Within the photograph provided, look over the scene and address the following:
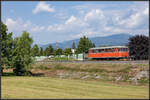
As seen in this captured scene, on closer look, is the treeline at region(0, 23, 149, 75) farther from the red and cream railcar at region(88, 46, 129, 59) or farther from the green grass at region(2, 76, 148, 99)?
the green grass at region(2, 76, 148, 99)

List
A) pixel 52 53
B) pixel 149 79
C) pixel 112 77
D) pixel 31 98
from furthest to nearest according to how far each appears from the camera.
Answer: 1. pixel 52 53
2. pixel 112 77
3. pixel 149 79
4. pixel 31 98

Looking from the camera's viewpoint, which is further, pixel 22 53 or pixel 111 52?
pixel 111 52

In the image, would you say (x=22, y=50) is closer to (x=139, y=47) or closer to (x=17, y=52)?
(x=17, y=52)

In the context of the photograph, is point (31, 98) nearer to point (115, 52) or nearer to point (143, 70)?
point (143, 70)

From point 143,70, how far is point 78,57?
4288 centimetres

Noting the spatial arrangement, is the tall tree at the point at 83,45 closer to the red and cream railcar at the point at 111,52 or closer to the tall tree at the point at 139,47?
the red and cream railcar at the point at 111,52

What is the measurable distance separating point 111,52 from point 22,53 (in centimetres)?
2210

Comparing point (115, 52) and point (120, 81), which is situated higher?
point (115, 52)

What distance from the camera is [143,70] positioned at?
114 ft

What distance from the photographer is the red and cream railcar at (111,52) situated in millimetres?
52844

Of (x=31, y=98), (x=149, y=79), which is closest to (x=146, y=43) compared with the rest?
(x=149, y=79)

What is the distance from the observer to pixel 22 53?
143ft

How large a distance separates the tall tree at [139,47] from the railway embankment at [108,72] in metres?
10.6

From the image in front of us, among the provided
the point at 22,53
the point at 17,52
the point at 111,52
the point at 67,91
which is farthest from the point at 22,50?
the point at 67,91
